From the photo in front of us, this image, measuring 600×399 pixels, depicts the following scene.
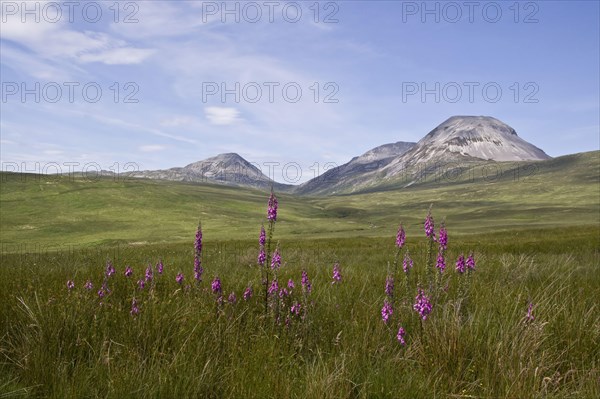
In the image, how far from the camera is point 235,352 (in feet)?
12.9

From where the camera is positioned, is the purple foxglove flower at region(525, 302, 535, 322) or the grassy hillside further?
the grassy hillside

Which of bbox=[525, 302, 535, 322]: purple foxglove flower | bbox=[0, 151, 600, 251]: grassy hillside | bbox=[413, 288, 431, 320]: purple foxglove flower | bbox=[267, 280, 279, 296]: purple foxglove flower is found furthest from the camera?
bbox=[0, 151, 600, 251]: grassy hillside

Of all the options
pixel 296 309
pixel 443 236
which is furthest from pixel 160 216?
pixel 443 236

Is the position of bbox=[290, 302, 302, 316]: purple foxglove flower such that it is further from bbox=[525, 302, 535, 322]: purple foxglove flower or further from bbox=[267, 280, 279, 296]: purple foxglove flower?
bbox=[525, 302, 535, 322]: purple foxglove flower

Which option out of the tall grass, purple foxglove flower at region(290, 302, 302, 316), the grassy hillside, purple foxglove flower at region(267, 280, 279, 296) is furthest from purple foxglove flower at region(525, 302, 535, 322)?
the grassy hillside

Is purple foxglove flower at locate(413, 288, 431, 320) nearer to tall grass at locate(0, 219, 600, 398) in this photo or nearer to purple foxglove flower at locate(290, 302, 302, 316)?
tall grass at locate(0, 219, 600, 398)

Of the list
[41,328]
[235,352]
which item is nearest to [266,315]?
[235,352]

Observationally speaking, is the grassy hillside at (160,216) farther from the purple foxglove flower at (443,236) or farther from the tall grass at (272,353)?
the tall grass at (272,353)

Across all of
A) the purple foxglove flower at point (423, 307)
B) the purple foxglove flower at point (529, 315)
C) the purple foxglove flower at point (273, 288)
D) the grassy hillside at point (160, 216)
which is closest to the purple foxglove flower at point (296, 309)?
the purple foxglove flower at point (273, 288)

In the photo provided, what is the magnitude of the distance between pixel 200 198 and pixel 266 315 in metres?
164

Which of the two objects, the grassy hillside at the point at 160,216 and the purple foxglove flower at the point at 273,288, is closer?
the purple foxglove flower at the point at 273,288

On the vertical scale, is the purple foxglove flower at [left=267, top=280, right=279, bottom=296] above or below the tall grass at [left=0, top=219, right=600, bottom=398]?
above

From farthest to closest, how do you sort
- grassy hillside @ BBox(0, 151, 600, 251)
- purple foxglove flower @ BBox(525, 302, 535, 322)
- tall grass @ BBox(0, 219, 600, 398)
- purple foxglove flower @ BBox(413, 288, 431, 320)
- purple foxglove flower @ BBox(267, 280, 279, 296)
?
1. grassy hillside @ BBox(0, 151, 600, 251)
2. purple foxglove flower @ BBox(267, 280, 279, 296)
3. purple foxglove flower @ BBox(525, 302, 535, 322)
4. purple foxglove flower @ BBox(413, 288, 431, 320)
5. tall grass @ BBox(0, 219, 600, 398)

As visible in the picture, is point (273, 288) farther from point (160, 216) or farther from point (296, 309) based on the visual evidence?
point (160, 216)
